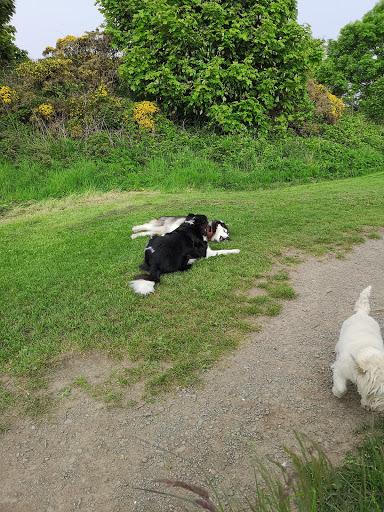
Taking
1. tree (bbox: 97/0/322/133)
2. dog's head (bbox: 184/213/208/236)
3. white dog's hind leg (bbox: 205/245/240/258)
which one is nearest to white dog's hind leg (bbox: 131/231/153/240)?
dog's head (bbox: 184/213/208/236)

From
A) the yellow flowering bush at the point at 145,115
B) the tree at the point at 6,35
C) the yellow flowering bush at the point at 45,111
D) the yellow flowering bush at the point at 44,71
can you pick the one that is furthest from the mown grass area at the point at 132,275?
the tree at the point at 6,35

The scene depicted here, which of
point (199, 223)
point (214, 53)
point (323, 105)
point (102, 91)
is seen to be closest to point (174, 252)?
point (199, 223)

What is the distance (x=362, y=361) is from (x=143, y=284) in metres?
2.95

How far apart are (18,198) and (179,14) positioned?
9220 mm

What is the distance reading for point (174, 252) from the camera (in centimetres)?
542

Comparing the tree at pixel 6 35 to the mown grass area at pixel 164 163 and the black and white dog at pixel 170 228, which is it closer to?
the mown grass area at pixel 164 163

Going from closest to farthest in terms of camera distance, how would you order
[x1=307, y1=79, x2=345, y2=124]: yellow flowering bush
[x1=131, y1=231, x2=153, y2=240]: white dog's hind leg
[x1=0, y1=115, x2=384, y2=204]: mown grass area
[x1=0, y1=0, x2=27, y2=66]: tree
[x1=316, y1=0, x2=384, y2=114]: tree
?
[x1=131, y1=231, x2=153, y2=240]: white dog's hind leg
[x1=0, y1=115, x2=384, y2=204]: mown grass area
[x1=0, y1=0, x2=27, y2=66]: tree
[x1=307, y1=79, x2=345, y2=124]: yellow flowering bush
[x1=316, y1=0, x2=384, y2=114]: tree

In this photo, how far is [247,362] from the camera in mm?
3471

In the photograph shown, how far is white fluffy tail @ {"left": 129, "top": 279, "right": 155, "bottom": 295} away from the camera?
4723mm

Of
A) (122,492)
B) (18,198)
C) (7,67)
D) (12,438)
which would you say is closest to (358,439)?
(122,492)

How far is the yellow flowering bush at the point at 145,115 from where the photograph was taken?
13.7 m

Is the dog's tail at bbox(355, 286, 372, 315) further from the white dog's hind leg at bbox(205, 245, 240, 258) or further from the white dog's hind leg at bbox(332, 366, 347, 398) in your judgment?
the white dog's hind leg at bbox(205, 245, 240, 258)

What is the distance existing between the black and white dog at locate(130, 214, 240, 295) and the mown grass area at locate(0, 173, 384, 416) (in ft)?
0.49

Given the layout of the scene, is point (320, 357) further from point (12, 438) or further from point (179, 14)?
point (179, 14)
